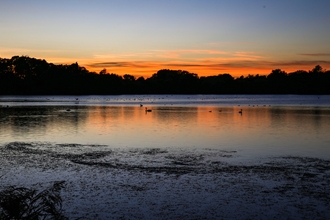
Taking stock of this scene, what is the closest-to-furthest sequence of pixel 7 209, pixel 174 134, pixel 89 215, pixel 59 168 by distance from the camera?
pixel 7 209 → pixel 89 215 → pixel 59 168 → pixel 174 134

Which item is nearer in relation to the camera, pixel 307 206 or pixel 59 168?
pixel 307 206

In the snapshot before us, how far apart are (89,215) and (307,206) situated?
18.2ft

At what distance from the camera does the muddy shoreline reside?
10289mm

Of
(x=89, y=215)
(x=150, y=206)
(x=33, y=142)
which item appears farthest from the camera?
(x=33, y=142)

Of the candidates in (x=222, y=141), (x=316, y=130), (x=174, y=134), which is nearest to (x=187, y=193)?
(x=222, y=141)

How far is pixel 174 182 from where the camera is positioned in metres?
13.1

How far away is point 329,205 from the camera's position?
10.6 m

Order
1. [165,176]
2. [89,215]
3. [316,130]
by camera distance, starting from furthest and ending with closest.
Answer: [316,130] < [165,176] < [89,215]

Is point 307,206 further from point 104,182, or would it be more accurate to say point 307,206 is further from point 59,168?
point 59,168

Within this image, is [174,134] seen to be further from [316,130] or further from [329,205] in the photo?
[329,205]

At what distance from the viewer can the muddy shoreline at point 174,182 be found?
33.8ft

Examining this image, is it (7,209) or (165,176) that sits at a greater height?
(7,209)

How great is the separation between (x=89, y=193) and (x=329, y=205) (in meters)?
6.57

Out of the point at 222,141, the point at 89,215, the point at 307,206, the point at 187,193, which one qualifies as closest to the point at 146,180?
the point at 187,193
